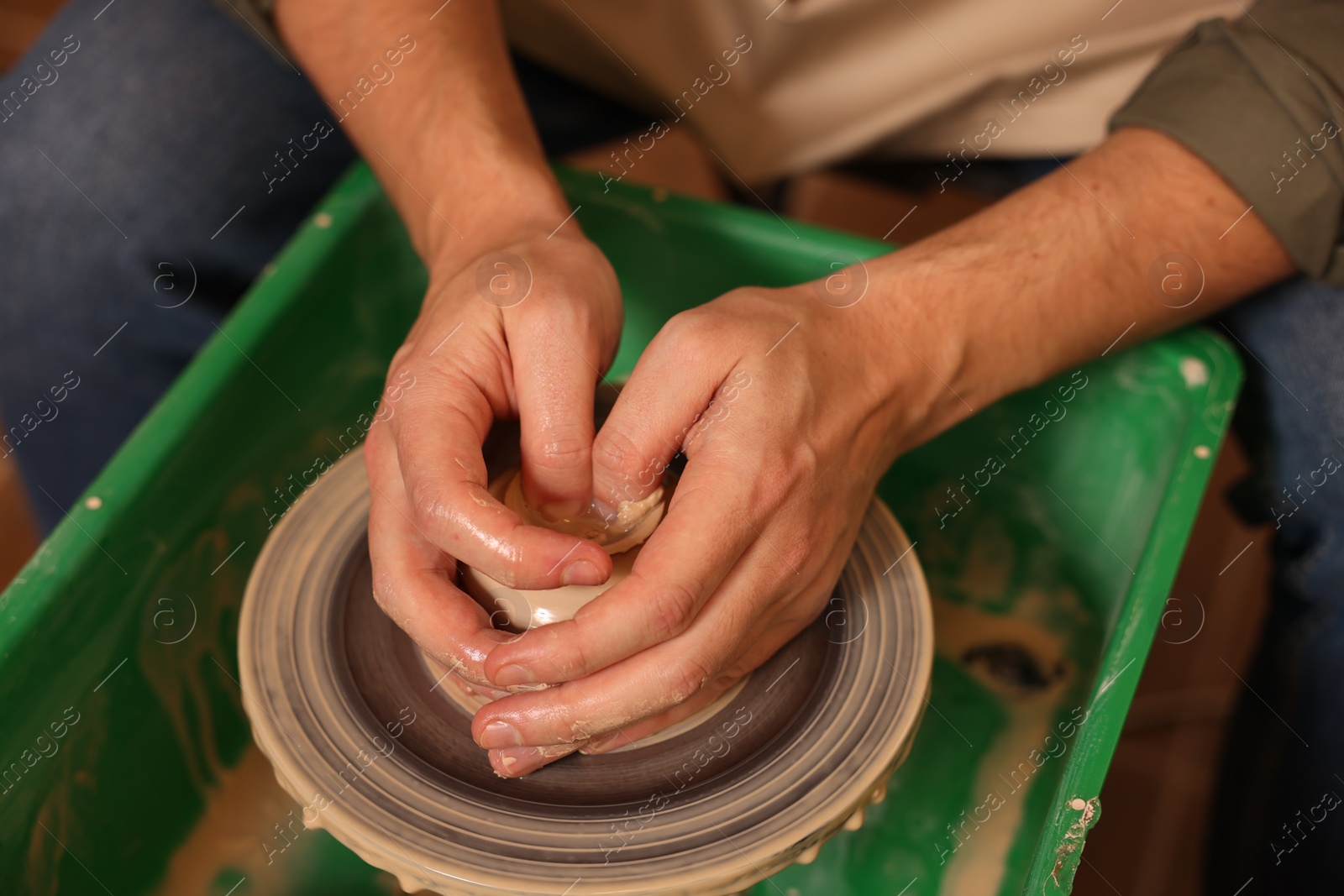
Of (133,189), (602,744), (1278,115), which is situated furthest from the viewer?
(133,189)

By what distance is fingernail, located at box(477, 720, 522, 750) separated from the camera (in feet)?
2.43

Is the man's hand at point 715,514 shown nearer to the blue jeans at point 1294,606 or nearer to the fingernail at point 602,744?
the fingernail at point 602,744

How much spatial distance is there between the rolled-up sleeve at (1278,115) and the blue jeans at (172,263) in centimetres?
14

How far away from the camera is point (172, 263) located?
127 cm

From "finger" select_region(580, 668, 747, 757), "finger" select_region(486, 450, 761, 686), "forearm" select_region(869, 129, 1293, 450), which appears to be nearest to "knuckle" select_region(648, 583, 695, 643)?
"finger" select_region(486, 450, 761, 686)

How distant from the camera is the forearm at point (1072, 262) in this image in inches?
38.7

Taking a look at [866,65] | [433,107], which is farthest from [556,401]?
[866,65]

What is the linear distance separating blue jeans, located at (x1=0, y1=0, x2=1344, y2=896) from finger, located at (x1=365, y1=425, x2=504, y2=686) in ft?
2.04

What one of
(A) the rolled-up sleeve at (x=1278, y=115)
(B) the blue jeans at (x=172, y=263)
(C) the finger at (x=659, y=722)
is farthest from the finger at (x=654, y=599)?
(B) the blue jeans at (x=172, y=263)

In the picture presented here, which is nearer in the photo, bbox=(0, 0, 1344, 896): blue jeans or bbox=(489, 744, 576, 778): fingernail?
bbox=(489, 744, 576, 778): fingernail

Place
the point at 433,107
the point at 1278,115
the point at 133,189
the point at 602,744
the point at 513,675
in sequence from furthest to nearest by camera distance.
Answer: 1. the point at 133,189
2. the point at 433,107
3. the point at 1278,115
4. the point at 602,744
5. the point at 513,675

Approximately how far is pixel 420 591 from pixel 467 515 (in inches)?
3.5

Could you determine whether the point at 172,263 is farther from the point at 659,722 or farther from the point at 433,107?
the point at 659,722

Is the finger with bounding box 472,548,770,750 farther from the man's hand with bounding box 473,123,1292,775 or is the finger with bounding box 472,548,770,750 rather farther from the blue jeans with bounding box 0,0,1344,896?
the blue jeans with bounding box 0,0,1344,896
